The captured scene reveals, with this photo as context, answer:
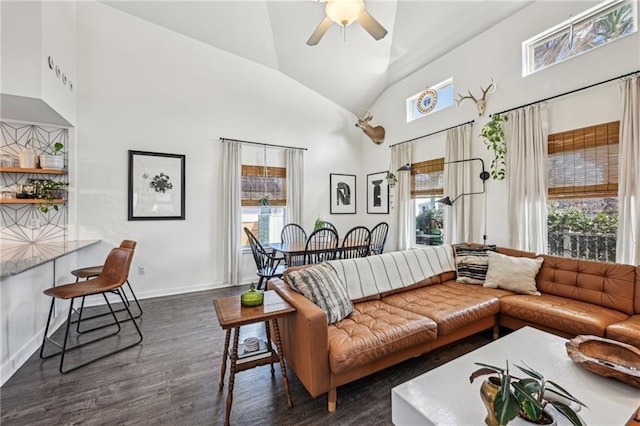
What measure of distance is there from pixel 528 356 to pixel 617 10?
138 inches

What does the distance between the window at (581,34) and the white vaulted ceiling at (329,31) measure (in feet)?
1.75

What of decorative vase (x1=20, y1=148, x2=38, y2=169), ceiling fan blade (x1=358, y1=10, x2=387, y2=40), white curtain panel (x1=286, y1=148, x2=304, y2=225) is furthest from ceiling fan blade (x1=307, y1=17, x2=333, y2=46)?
decorative vase (x1=20, y1=148, x2=38, y2=169)

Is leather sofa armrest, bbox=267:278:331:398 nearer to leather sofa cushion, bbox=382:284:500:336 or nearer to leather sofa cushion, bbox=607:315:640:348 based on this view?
leather sofa cushion, bbox=382:284:500:336

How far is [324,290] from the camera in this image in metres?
2.12

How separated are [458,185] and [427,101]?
5.25 ft

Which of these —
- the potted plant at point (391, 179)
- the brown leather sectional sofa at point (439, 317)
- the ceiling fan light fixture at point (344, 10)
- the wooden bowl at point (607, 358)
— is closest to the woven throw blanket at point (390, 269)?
the brown leather sectional sofa at point (439, 317)

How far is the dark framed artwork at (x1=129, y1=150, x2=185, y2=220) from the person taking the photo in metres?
3.89

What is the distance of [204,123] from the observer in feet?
14.3

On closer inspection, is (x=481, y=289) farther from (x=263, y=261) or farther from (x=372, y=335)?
(x=263, y=261)

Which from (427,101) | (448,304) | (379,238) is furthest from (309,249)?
(427,101)

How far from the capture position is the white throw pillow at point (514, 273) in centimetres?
274

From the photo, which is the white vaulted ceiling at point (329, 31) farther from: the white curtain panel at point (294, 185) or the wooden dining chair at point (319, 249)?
the wooden dining chair at point (319, 249)

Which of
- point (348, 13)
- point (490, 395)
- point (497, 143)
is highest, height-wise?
point (348, 13)

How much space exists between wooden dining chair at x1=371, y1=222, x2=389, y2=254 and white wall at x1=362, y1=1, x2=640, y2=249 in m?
0.43
